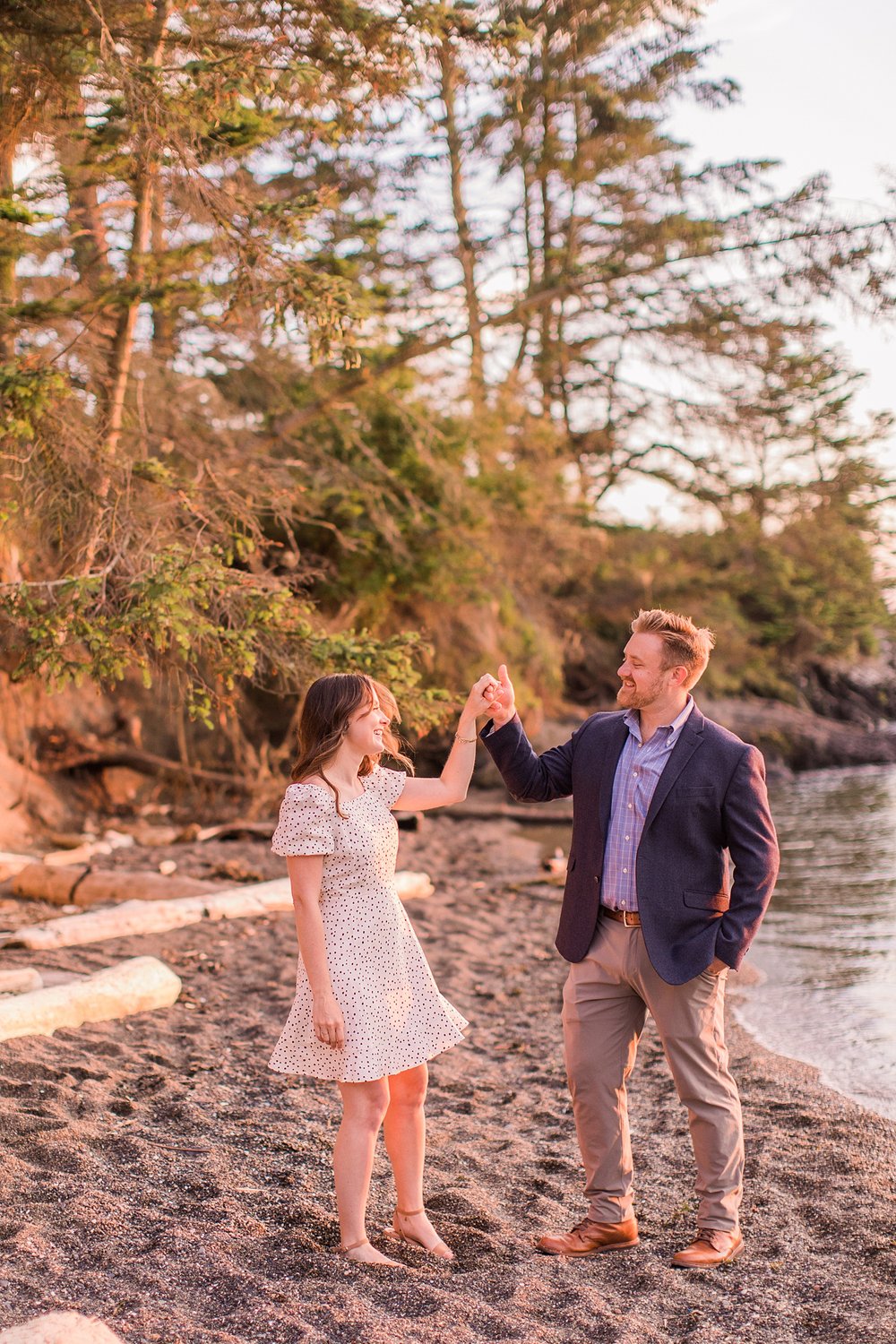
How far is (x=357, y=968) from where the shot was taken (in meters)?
3.73

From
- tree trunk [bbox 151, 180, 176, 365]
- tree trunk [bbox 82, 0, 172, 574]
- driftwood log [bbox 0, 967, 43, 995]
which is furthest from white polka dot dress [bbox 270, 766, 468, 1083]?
tree trunk [bbox 151, 180, 176, 365]

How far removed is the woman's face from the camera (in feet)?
12.6

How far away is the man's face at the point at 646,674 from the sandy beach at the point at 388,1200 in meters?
1.95

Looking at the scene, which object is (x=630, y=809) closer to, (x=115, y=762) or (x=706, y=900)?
(x=706, y=900)

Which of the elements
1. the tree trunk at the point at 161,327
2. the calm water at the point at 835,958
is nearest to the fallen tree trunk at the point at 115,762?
the tree trunk at the point at 161,327

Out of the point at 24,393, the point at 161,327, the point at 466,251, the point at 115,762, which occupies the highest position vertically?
the point at 466,251

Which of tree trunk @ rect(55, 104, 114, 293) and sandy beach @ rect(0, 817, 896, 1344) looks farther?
tree trunk @ rect(55, 104, 114, 293)

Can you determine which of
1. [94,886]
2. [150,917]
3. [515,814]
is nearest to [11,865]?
[94,886]

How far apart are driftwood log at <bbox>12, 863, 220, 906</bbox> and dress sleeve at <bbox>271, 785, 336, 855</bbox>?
20.5 ft

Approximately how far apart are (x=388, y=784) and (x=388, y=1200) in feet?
5.42

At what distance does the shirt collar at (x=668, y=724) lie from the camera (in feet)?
13.6

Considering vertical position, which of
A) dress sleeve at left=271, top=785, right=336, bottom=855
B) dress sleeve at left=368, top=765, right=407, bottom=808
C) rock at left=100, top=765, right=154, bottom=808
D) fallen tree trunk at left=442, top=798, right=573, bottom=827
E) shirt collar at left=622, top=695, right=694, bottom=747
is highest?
shirt collar at left=622, top=695, right=694, bottom=747

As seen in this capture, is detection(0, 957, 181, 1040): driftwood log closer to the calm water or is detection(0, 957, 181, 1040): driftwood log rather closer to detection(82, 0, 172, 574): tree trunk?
detection(82, 0, 172, 574): tree trunk

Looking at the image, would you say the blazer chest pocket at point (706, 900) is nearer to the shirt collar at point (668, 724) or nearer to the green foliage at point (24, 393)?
the shirt collar at point (668, 724)
